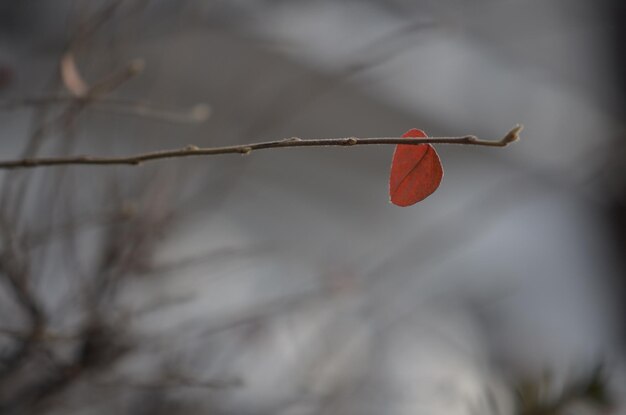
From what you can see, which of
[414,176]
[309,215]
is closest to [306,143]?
[414,176]

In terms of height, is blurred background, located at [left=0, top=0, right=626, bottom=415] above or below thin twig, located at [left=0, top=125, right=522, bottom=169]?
above

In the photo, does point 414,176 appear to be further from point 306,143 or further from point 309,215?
point 309,215

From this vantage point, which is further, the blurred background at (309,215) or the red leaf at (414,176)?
the blurred background at (309,215)

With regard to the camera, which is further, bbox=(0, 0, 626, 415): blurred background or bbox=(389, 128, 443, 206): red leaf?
bbox=(0, 0, 626, 415): blurred background

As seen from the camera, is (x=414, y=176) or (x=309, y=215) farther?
(x=309, y=215)

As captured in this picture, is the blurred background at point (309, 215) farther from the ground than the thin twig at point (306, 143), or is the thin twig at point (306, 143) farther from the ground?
the blurred background at point (309, 215)
